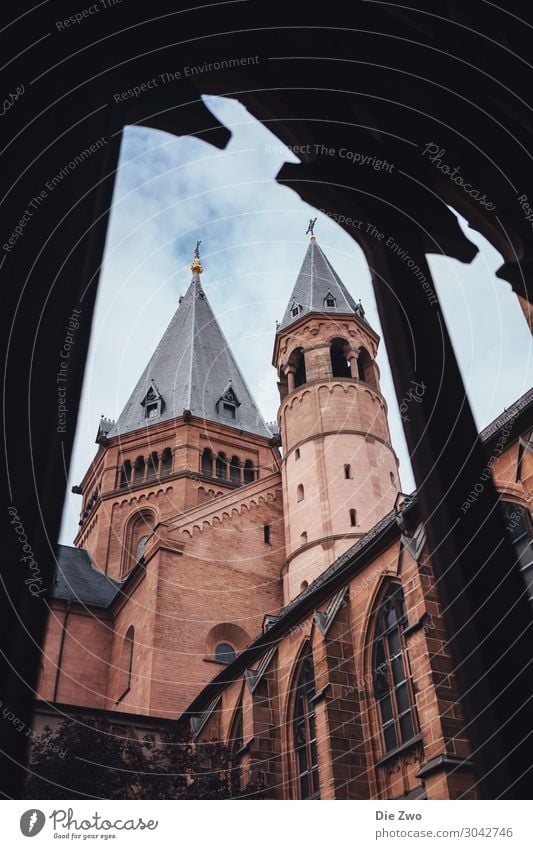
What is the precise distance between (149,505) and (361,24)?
3758 cm

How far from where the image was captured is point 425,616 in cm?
1444

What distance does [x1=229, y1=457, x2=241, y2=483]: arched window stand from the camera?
4119 cm

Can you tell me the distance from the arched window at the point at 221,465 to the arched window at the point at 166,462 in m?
2.54

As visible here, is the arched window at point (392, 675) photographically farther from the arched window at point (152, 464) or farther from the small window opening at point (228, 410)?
the small window opening at point (228, 410)

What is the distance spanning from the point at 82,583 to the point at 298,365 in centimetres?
1370

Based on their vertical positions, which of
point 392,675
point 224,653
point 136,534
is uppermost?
point 136,534

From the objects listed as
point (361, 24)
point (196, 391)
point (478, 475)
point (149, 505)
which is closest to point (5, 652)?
point (478, 475)

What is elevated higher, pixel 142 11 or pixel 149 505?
pixel 149 505

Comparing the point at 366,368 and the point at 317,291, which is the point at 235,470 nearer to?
the point at 366,368

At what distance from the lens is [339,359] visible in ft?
118

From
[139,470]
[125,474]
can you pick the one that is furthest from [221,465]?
[125,474]

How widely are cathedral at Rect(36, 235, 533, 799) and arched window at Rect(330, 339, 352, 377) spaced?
4.3 inches

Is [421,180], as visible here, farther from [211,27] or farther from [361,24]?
[211,27]

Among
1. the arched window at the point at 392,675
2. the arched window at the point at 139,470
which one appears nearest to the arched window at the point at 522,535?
the arched window at the point at 392,675
